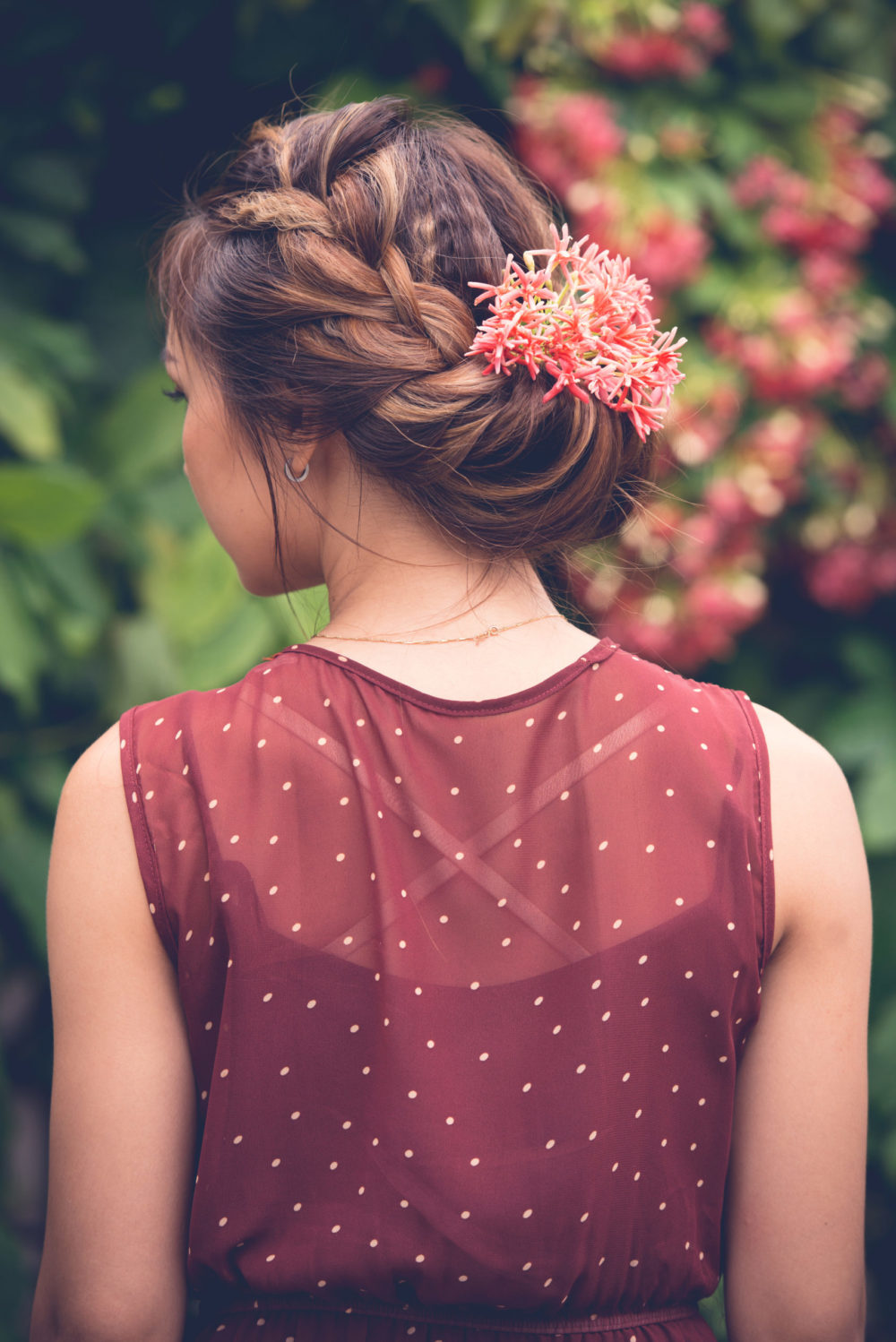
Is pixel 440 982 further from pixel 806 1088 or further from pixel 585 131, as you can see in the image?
pixel 585 131

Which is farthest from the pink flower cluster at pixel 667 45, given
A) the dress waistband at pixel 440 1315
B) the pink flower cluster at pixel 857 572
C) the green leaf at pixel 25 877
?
the dress waistband at pixel 440 1315

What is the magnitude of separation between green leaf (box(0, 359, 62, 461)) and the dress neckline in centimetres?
88

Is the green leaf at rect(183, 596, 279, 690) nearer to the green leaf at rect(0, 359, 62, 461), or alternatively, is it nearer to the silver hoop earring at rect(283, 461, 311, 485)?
the green leaf at rect(0, 359, 62, 461)

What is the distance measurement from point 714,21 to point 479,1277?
2151mm

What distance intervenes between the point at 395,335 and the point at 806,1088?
0.69 m

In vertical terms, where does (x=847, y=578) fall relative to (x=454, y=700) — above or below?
below

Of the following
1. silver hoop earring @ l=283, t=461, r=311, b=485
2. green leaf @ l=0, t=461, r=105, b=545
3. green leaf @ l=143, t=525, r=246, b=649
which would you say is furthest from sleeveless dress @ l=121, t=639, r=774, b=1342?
green leaf @ l=143, t=525, r=246, b=649

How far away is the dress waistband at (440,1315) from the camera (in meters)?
0.83

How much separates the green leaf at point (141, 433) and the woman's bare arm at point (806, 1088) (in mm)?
1126

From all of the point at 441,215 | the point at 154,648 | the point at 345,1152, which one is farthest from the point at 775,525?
the point at 345,1152

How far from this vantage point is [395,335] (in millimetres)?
859

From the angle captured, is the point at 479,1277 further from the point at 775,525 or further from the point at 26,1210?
the point at 775,525

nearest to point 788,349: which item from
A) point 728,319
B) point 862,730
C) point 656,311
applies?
point 728,319

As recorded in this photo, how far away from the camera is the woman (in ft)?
2.67
